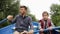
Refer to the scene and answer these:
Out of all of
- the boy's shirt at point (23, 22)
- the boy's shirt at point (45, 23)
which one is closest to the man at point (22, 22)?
the boy's shirt at point (23, 22)

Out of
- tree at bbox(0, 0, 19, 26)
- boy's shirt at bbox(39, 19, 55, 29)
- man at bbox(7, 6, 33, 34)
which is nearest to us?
man at bbox(7, 6, 33, 34)

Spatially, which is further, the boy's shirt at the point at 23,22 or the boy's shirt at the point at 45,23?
the boy's shirt at the point at 45,23

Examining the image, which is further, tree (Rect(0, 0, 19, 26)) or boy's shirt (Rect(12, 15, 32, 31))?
tree (Rect(0, 0, 19, 26))

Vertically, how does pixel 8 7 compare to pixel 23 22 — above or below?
below

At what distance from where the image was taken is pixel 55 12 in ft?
90.8

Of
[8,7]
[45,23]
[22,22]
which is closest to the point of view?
[22,22]

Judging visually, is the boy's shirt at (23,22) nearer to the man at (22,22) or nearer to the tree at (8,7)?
the man at (22,22)

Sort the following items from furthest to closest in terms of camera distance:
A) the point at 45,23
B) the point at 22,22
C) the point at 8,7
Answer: the point at 8,7
the point at 45,23
the point at 22,22

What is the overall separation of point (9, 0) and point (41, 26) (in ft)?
68.5

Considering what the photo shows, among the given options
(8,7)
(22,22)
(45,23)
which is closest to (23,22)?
(22,22)

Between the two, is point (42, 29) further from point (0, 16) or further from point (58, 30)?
point (0, 16)

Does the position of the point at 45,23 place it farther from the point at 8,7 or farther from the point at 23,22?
the point at 8,7

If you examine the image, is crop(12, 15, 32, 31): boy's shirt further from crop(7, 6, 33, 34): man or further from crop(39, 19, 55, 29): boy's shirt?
crop(39, 19, 55, 29): boy's shirt

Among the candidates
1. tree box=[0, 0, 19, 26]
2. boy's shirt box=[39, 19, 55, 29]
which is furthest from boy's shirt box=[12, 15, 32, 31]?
tree box=[0, 0, 19, 26]
